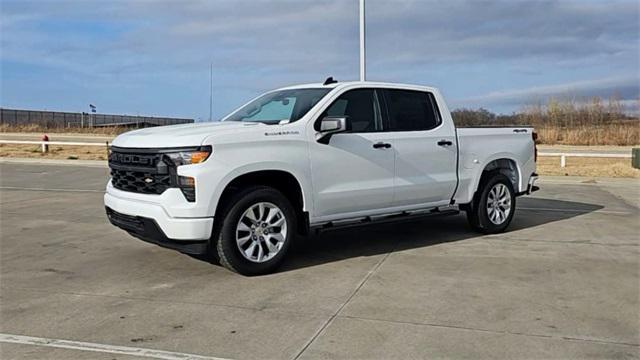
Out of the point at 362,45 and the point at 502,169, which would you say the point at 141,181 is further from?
the point at 362,45

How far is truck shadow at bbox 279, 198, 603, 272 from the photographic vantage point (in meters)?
7.39

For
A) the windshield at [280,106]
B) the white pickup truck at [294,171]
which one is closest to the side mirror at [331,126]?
the white pickup truck at [294,171]

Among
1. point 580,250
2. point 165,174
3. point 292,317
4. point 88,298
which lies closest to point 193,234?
point 165,174

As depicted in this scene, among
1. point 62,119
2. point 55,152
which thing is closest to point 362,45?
point 55,152

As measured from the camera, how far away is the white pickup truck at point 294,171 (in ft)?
19.8

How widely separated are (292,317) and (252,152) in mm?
1876

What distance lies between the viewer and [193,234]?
5977 millimetres

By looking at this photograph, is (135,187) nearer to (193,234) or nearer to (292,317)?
(193,234)

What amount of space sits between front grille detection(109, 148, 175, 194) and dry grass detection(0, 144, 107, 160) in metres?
19.4

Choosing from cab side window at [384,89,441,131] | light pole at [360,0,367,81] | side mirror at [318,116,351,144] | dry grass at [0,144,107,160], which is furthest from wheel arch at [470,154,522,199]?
dry grass at [0,144,107,160]

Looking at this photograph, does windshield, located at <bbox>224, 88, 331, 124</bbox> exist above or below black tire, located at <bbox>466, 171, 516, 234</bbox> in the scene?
above

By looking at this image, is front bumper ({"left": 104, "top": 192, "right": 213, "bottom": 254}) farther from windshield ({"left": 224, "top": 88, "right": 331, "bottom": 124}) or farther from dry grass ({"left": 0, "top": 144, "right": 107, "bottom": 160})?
dry grass ({"left": 0, "top": 144, "right": 107, "bottom": 160})

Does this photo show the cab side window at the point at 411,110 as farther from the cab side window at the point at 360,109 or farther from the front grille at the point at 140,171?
the front grille at the point at 140,171

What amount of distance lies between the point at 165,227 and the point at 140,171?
2.26ft
